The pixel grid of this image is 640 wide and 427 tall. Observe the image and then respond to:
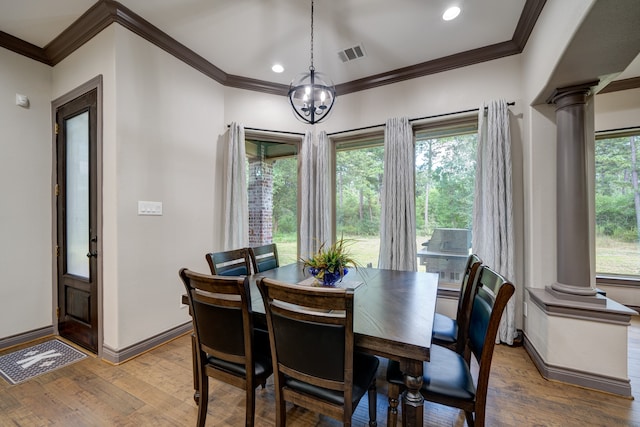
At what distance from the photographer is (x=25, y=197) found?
9.16ft

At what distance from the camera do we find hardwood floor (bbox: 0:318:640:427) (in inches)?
67.5

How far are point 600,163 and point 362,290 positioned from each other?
4103 millimetres

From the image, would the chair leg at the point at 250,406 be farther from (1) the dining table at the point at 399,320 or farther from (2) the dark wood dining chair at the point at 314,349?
(1) the dining table at the point at 399,320

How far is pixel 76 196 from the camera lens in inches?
111

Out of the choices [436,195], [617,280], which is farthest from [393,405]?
[617,280]

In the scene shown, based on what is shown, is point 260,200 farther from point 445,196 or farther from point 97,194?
point 445,196

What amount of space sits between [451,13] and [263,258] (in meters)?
2.83

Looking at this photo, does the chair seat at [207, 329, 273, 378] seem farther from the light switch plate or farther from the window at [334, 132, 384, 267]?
the window at [334, 132, 384, 267]

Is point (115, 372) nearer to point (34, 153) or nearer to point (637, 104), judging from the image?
point (34, 153)

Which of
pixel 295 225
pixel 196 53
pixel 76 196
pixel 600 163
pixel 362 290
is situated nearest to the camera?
pixel 362 290

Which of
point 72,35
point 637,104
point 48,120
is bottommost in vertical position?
point 48,120

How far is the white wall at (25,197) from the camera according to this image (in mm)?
2666

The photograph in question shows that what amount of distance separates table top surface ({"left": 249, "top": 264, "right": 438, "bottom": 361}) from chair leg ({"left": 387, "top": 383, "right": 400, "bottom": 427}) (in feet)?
0.87

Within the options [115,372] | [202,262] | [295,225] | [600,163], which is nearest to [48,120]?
[202,262]
